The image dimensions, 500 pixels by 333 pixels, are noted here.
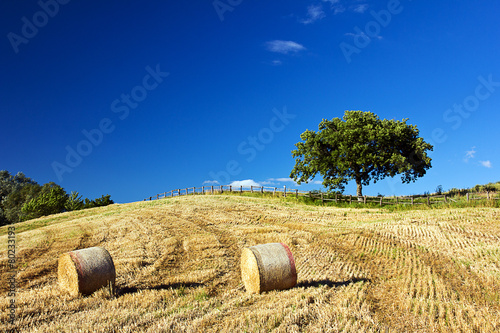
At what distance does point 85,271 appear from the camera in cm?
944

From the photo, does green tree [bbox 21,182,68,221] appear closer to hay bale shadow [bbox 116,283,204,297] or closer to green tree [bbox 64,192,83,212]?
green tree [bbox 64,192,83,212]

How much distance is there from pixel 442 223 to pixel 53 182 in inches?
2434

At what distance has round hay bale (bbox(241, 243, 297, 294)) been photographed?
9258 mm

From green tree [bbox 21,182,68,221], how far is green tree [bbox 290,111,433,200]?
35.1m

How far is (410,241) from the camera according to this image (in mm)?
17062

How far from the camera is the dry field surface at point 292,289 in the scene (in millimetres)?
7230

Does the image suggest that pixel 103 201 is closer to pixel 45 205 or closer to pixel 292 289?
pixel 45 205

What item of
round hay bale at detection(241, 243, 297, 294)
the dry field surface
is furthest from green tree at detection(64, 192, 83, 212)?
round hay bale at detection(241, 243, 297, 294)

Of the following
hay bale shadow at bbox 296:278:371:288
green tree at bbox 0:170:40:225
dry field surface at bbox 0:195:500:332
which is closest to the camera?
dry field surface at bbox 0:195:500:332

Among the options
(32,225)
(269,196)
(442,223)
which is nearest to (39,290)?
(442,223)

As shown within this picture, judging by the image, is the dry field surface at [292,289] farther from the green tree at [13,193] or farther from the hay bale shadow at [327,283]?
the green tree at [13,193]

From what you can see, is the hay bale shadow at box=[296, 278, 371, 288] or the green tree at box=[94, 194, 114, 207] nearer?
the hay bale shadow at box=[296, 278, 371, 288]

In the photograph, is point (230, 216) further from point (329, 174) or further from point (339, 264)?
point (329, 174)

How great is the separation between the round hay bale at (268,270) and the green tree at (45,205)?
46414mm
